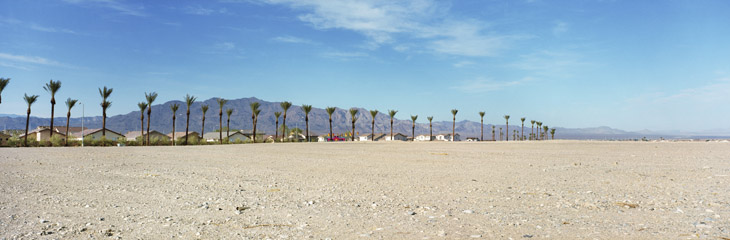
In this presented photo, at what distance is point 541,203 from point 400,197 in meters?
2.47

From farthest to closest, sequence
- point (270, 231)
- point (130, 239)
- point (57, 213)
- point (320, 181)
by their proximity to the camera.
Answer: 1. point (320, 181)
2. point (57, 213)
3. point (270, 231)
4. point (130, 239)

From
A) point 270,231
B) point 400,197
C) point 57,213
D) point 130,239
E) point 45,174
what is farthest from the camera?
point 45,174

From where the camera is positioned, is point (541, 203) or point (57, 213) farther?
point (541, 203)

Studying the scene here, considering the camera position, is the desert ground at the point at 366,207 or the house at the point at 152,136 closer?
the desert ground at the point at 366,207

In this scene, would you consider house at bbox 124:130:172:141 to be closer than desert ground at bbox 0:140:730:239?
No

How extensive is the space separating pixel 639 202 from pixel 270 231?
20.7 ft

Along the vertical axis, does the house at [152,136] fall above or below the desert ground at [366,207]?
above

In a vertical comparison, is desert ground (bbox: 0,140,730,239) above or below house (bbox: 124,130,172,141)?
below

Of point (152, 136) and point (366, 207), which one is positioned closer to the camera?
point (366, 207)

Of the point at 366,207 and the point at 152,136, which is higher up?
the point at 152,136

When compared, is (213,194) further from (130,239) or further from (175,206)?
(130,239)

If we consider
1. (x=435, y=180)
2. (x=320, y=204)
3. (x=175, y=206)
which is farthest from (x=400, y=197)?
(x=175, y=206)

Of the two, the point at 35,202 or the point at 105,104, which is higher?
the point at 105,104

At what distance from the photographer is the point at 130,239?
17.9 ft
